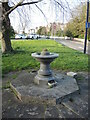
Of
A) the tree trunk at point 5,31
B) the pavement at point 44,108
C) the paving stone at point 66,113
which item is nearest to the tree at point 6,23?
the tree trunk at point 5,31

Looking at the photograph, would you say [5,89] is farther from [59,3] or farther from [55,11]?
[59,3]

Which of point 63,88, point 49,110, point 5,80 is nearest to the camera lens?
point 49,110

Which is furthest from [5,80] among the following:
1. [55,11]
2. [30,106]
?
[55,11]

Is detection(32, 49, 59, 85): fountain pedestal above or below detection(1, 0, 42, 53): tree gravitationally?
below

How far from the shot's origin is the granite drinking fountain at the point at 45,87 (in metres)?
3.18

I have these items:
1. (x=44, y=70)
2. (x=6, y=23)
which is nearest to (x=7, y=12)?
(x=6, y=23)

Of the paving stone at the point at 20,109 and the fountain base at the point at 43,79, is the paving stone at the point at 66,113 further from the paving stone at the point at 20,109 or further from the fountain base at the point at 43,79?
the fountain base at the point at 43,79

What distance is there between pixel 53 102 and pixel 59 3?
21.5 ft

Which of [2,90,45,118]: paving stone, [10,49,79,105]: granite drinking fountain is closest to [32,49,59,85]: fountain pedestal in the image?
[10,49,79,105]: granite drinking fountain

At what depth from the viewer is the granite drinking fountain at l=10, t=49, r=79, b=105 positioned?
10.4 feet

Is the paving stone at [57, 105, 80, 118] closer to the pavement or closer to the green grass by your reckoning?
the pavement

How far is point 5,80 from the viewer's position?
4.58 meters

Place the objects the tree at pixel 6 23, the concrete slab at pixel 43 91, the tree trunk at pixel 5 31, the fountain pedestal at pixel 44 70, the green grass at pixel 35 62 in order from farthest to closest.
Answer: the tree trunk at pixel 5 31
the tree at pixel 6 23
the green grass at pixel 35 62
the fountain pedestal at pixel 44 70
the concrete slab at pixel 43 91

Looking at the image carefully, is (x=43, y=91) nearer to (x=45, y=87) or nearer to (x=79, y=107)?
(x=45, y=87)
